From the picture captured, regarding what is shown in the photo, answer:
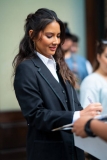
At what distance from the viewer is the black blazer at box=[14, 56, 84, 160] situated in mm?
2727

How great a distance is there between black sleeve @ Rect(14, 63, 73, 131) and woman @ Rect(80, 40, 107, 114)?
0.97 m

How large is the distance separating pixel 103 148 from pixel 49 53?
0.79 metres

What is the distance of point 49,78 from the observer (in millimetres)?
2898

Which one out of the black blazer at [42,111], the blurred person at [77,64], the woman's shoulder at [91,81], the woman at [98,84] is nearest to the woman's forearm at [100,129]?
the black blazer at [42,111]

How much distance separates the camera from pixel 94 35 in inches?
232

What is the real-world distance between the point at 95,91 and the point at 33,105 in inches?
49.0

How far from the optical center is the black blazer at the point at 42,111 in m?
2.73

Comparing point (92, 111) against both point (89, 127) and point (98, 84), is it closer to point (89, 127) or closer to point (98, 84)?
point (89, 127)

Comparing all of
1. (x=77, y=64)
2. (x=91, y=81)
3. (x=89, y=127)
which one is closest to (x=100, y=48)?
(x=91, y=81)

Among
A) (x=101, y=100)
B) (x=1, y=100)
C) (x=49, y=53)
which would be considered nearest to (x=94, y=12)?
(x=1, y=100)

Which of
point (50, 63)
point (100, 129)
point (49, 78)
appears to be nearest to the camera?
point (100, 129)

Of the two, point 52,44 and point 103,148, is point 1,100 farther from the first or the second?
point 103,148

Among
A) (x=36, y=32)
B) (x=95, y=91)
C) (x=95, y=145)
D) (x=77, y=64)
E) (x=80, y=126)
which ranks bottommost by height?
(x=77, y=64)

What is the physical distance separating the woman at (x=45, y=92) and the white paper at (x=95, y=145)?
132 millimetres
